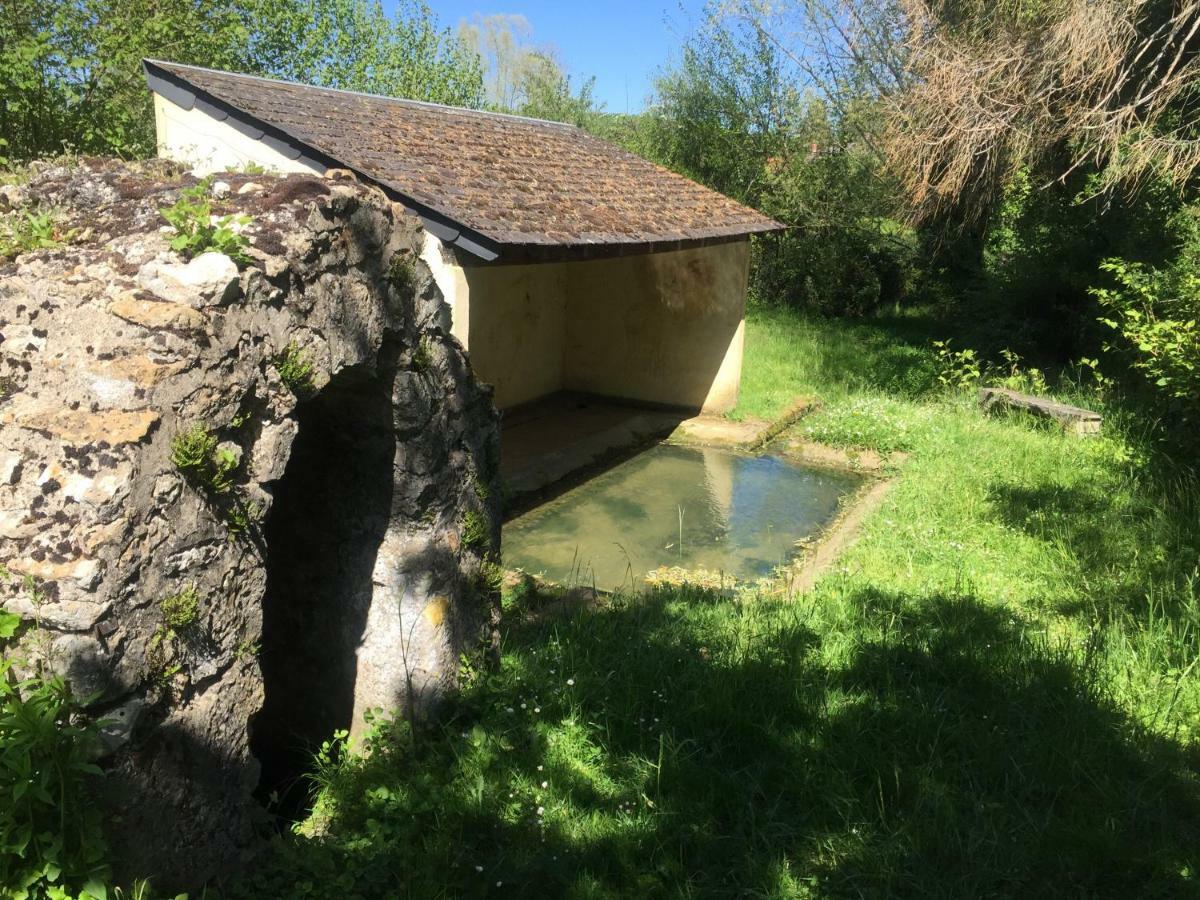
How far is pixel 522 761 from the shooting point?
3.91 meters

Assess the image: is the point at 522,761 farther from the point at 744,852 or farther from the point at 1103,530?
the point at 1103,530

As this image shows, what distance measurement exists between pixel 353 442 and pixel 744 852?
241cm

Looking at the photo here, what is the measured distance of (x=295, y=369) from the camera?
329 centimetres

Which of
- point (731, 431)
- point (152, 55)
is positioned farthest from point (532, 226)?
point (152, 55)

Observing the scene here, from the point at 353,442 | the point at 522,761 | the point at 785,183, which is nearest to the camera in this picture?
the point at 522,761

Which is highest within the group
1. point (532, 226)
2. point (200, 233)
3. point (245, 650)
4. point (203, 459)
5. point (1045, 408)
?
point (532, 226)

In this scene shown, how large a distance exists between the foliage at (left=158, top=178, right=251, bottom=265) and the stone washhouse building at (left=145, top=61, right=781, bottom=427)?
1.64 m

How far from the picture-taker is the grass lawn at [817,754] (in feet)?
10.7

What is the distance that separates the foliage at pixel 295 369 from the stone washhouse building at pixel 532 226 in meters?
1.71

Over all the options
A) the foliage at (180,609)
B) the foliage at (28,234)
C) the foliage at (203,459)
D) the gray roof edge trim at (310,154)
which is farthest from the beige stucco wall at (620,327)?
the foliage at (180,609)

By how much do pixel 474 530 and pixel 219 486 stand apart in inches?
70.9

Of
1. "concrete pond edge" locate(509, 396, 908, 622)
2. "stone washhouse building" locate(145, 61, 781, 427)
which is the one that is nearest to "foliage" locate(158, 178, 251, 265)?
"stone washhouse building" locate(145, 61, 781, 427)

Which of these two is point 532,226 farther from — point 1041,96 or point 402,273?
point 1041,96

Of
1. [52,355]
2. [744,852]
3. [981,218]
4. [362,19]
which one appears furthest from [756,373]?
[362,19]
